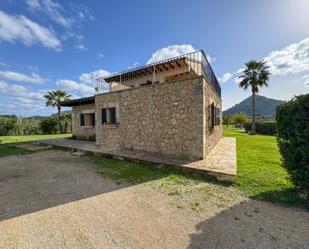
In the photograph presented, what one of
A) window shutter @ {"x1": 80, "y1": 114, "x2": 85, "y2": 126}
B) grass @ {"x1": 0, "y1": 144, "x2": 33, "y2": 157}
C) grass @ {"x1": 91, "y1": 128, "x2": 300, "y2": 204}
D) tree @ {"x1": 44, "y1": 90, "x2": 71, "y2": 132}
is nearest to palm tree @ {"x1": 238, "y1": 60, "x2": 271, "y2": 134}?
grass @ {"x1": 91, "y1": 128, "x2": 300, "y2": 204}

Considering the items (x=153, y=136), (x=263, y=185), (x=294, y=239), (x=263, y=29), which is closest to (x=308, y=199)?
(x=263, y=185)

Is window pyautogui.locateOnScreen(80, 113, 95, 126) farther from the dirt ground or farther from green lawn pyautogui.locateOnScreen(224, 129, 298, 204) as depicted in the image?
green lawn pyautogui.locateOnScreen(224, 129, 298, 204)

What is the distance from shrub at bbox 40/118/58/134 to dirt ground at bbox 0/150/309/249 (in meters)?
24.2

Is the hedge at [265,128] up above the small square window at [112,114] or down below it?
below

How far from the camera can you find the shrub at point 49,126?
2542 centimetres

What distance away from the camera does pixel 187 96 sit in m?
6.95

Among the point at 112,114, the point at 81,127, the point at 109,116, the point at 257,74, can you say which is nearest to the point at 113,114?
the point at 112,114

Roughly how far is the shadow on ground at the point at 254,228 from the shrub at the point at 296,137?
74cm

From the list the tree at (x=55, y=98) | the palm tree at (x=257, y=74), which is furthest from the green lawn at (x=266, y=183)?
the tree at (x=55, y=98)

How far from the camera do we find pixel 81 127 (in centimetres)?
1495

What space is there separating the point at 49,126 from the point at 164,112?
25.1 meters

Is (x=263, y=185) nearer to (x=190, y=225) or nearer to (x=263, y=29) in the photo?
(x=190, y=225)

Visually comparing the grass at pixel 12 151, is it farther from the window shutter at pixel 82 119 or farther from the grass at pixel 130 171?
the grass at pixel 130 171

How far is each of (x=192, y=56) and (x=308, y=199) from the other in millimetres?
6430
